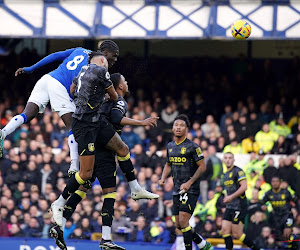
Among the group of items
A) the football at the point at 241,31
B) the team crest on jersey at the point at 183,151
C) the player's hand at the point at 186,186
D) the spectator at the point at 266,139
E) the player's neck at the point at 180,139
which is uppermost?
the football at the point at 241,31

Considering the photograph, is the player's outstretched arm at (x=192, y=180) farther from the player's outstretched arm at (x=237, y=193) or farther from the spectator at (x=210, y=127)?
the spectator at (x=210, y=127)

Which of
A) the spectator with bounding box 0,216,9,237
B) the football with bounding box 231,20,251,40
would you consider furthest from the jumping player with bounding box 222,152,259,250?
the spectator with bounding box 0,216,9,237

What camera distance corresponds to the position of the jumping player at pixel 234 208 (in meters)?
15.4

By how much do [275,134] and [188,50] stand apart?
484 centimetres

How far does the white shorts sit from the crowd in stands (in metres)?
5.89

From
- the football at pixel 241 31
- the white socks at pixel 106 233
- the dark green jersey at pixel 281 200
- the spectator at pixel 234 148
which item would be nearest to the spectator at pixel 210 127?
the spectator at pixel 234 148

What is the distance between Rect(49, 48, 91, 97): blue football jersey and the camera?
11758mm

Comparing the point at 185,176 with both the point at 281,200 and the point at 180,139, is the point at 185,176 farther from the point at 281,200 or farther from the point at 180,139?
the point at 281,200

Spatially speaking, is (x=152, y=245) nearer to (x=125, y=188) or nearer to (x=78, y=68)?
(x=125, y=188)

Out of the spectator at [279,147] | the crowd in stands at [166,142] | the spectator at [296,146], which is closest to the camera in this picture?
the crowd in stands at [166,142]

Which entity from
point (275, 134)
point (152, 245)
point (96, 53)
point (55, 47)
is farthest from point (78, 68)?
point (55, 47)

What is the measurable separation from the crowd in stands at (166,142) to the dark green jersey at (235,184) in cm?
150

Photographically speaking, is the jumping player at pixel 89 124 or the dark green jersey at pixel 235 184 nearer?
the jumping player at pixel 89 124

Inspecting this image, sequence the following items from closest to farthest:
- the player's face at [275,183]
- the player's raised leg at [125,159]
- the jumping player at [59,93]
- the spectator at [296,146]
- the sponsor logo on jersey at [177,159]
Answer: the player's raised leg at [125,159] → the jumping player at [59,93] → the sponsor logo on jersey at [177,159] → the player's face at [275,183] → the spectator at [296,146]
